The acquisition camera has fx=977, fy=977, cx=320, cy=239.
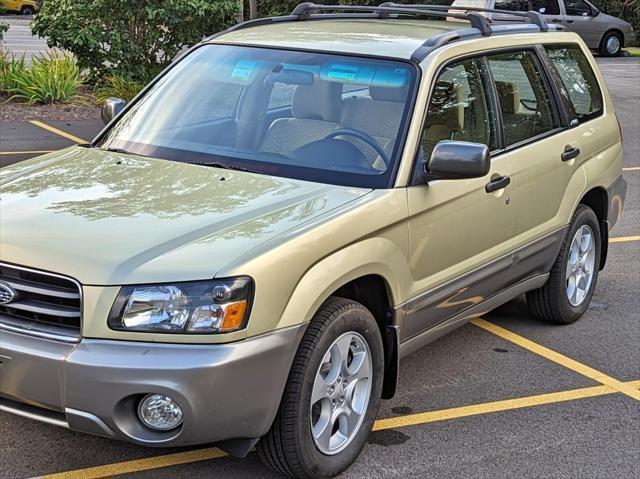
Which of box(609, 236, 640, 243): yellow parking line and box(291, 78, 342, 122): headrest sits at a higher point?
box(291, 78, 342, 122): headrest

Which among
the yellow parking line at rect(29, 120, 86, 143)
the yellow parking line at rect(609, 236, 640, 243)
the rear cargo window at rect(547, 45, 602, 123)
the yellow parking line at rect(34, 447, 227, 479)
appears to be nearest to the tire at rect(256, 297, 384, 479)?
the yellow parking line at rect(34, 447, 227, 479)

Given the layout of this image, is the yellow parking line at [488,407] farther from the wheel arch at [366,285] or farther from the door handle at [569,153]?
the door handle at [569,153]

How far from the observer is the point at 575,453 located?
4336mm

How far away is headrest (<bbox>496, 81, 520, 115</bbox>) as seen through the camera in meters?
5.18

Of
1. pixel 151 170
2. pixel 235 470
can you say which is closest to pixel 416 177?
pixel 151 170

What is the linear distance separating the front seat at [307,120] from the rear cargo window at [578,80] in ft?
5.99

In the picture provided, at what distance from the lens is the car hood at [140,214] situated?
342 cm

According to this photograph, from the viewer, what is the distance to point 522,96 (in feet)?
17.8

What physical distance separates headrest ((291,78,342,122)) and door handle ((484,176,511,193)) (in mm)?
846

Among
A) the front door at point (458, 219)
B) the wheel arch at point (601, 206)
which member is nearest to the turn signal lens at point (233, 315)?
the front door at point (458, 219)

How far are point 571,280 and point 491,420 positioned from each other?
1764mm

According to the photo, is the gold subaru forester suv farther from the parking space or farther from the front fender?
the parking space

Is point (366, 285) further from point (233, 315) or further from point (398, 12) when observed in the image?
point (398, 12)

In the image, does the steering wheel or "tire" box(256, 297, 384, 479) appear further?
the steering wheel
